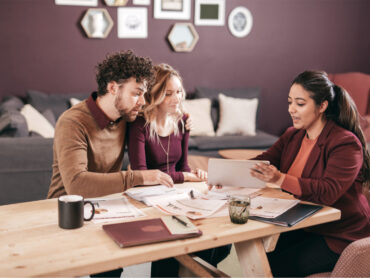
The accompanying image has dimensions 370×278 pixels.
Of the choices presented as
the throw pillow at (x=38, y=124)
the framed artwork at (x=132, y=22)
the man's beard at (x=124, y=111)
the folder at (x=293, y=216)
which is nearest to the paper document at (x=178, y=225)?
the folder at (x=293, y=216)

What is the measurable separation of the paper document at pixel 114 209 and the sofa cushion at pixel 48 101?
2828mm

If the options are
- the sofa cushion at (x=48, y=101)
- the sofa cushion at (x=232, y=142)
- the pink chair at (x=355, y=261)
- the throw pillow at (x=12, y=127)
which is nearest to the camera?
the pink chair at (x=355, y=261)

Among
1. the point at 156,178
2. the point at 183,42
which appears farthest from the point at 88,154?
the point at 183,42

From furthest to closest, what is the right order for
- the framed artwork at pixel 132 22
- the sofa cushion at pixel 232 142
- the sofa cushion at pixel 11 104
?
the framed artwork at pixel 132 22, the sofa cushion at pixel 232 142, the sofa cushion at pixel 11 104

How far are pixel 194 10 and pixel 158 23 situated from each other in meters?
0.49

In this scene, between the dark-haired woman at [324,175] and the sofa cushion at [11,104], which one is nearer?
the dark-haired woman at [324,175]

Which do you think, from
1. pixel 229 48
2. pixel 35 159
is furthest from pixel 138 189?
pixel 229 48

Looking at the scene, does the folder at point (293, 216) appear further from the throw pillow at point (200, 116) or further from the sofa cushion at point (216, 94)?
the sofa cushion at point (216, 94)

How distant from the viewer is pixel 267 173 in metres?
1.79

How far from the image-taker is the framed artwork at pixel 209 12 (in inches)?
203

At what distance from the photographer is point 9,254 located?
120 cm

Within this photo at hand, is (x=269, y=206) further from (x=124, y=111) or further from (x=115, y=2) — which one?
(x=115, y=2)

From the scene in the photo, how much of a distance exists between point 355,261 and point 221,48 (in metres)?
4.14

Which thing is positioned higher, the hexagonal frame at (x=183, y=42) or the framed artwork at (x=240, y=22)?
the framed artwork at (x=240, y=22)
